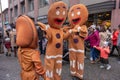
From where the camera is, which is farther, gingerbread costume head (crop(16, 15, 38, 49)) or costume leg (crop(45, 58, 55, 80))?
costume leg (crop(45, 58, 55, 80))

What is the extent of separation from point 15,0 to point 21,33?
39.0 meters

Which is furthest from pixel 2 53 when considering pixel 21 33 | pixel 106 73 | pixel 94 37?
pixel 21 33

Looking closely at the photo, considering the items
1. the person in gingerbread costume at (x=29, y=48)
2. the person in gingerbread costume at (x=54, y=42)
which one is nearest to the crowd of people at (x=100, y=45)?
the person in gingerbread costume at (x=54, y=42)

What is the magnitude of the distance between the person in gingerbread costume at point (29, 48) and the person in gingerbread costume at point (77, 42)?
2087 mm

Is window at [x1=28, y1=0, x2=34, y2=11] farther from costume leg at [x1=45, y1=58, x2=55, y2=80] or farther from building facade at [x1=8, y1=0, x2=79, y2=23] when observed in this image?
costume leg at [x1=45, y1=58, x2=55, y2=80]

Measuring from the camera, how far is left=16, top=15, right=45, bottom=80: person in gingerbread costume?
177 inches

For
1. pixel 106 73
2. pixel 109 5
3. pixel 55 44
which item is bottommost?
pixel 106 73

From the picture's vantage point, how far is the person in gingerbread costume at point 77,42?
→ 21.5 feet

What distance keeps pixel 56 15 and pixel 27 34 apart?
1317 millimetres

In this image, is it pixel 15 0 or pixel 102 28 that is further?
pixel 15 0

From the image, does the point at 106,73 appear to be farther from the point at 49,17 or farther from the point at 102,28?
the point at 49,17

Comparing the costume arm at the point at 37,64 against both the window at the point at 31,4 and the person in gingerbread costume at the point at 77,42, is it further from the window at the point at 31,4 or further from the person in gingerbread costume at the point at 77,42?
the window at the point at 31,4

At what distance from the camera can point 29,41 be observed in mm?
4527

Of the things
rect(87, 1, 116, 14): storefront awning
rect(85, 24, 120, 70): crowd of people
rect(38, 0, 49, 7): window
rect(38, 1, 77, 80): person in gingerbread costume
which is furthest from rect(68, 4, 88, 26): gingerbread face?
rect(38, 0, 49, 7): window
